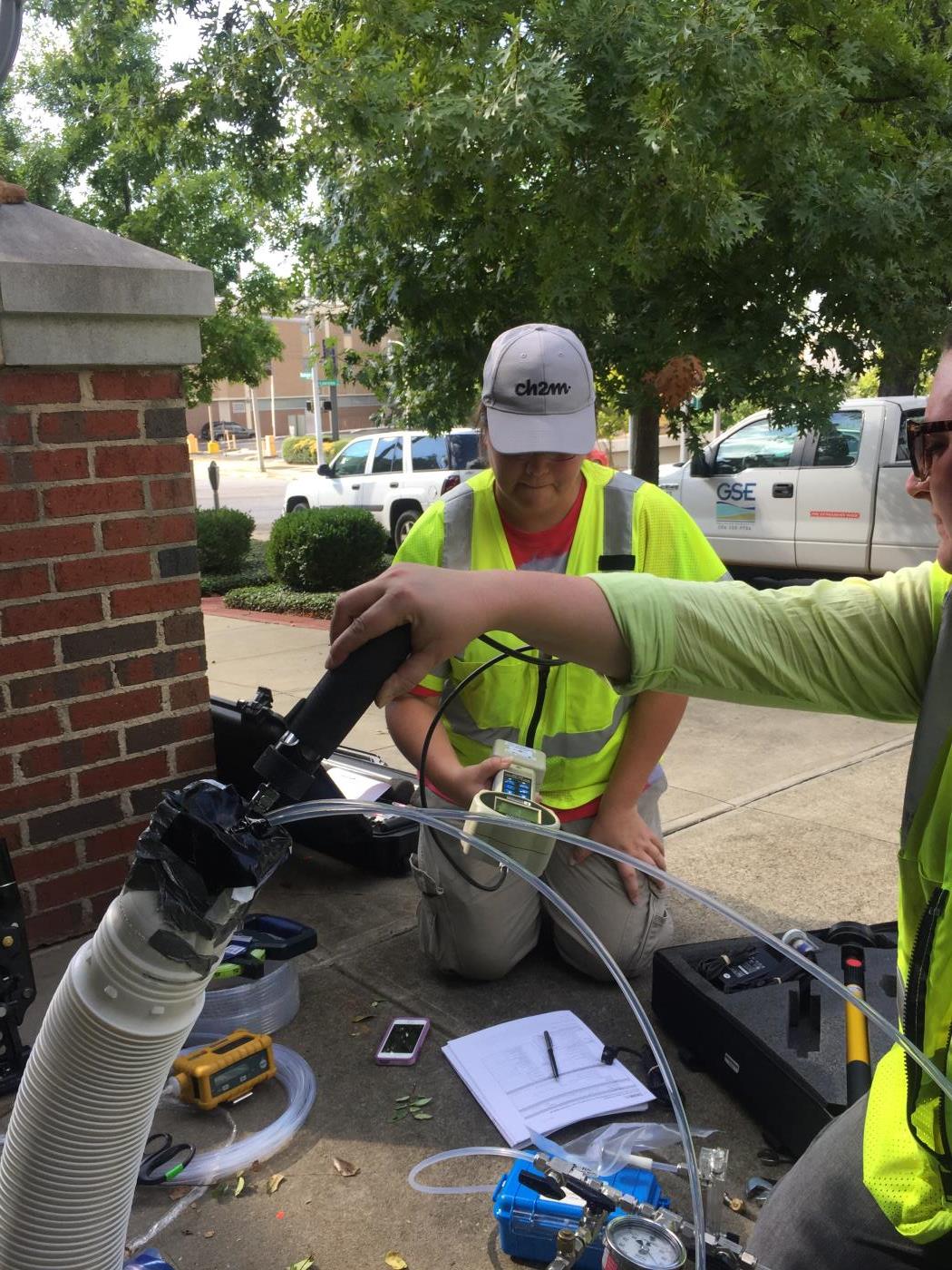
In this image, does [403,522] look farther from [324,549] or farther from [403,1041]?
[403,1041]

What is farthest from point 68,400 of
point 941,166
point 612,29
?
point 941,166

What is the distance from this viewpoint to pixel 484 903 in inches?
114

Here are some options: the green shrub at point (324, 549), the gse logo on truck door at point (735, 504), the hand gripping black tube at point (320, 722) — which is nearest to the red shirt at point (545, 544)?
the hand gripping black tube at point (320, 722)

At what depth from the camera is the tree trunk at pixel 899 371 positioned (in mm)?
6359

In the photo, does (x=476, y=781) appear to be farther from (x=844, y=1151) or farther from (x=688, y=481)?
(x=688, y=481)

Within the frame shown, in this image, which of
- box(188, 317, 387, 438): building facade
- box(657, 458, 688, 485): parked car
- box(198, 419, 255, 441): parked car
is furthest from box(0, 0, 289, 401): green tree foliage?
box(198, 419, 255, 441): parked car

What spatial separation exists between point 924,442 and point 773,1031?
1.52 metres

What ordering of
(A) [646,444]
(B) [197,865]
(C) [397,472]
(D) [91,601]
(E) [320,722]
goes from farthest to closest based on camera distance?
1. (C) [397,472]
2. (A) [646,444]
3. (D) [91,601]
4. (E) [320,722]
5. (B) [197,865]

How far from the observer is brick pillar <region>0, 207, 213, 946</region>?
2918 millimetres

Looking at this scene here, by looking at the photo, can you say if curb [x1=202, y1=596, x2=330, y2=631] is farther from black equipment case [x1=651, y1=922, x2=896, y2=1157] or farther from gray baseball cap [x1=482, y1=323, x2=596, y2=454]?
black equipment case [x1=651, y1=922, x2=896, y2=1157]

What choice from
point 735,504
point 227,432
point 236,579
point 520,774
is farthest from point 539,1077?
point 227,432

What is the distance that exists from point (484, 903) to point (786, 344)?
449 cm

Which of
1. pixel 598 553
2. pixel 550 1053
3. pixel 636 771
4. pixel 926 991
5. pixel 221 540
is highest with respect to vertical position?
pixel 598 553

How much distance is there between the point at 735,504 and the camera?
10086 millimetres
